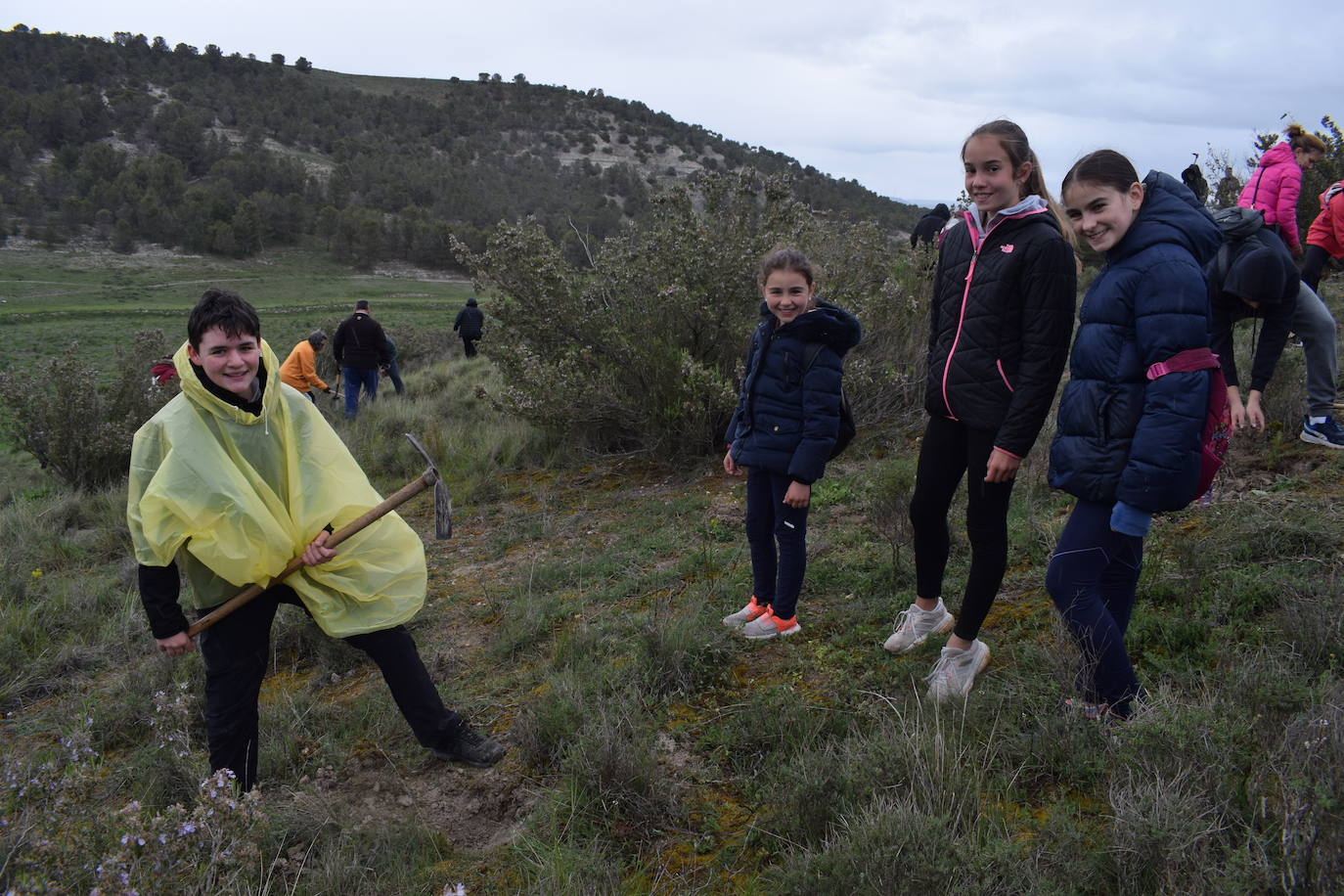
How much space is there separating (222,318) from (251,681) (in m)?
1.21

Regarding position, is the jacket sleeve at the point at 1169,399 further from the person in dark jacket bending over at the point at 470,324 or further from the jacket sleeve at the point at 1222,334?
the person in dark jacket bending over at the point at 470,324

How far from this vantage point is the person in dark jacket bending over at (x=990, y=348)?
260cm

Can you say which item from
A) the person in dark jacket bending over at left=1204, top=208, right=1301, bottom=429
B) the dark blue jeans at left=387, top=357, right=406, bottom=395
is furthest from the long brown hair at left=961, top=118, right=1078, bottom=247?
the dark blue jeans at left=387, top=357, right=406, bottom=395

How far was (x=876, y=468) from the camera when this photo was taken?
5.82 meters

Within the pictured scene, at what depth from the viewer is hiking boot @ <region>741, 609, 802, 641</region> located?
3.60 meters

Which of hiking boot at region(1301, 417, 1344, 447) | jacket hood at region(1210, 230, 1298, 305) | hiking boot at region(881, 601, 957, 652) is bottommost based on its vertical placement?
hiking boot at region(881, 601, 957, 652)

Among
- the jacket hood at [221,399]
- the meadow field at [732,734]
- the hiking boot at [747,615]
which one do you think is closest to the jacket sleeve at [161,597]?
the meadow field at [732,734]

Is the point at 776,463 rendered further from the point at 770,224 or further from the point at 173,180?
the point at 173,180

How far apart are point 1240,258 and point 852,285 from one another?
3.62 m

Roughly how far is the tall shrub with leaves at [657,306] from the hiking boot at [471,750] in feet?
12.3

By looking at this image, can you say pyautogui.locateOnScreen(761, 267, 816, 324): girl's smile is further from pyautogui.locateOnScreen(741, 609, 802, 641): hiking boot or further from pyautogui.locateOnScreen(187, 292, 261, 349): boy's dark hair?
pyautogui.locateOnScreen(187, 292, 261, 349): boy's dark hair

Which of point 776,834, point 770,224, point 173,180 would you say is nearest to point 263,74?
point 173,180

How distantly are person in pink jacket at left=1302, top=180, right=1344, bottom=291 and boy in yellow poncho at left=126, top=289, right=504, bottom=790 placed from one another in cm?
554

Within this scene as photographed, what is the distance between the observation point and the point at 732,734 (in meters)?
2.90
